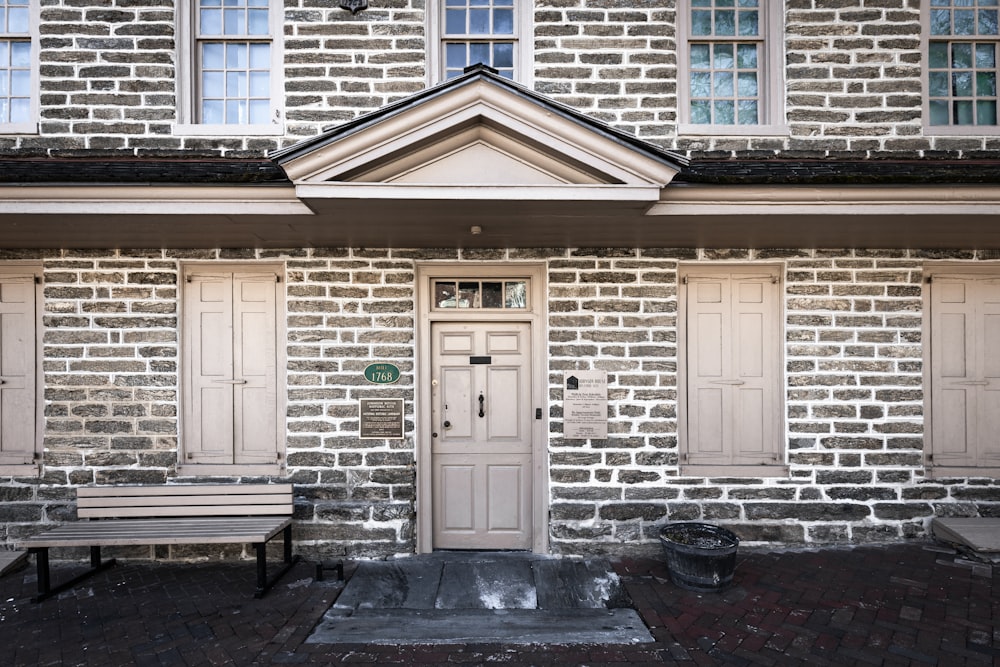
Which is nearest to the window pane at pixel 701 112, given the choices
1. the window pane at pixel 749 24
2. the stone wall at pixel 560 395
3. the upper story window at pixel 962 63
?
the window pane at pixel 749 24

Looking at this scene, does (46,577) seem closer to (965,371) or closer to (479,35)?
(479,35)

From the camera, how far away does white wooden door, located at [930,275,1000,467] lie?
17.6 ft

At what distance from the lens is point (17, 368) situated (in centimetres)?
528

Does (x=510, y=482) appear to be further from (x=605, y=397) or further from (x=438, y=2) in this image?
(x=438, y=2)

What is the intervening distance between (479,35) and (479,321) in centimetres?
279

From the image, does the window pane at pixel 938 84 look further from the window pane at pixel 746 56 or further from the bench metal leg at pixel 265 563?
the bench metal leg at pixel 265 563

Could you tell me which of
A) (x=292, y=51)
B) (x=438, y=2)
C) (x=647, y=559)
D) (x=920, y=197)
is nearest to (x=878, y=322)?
(x=920, y=197)

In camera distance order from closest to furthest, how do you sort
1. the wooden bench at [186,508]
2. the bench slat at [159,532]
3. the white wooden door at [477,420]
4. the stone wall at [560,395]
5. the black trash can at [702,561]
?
the bench slat at [159,532], the black trash can at [702,561], the wooden bench at [186,508], the stone wall at [560,395], the white wooden door at [477,420]

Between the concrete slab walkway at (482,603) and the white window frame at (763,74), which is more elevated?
the white window frame at (763,74)

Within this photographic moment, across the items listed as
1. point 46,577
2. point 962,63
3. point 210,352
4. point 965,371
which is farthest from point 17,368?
point 962,63

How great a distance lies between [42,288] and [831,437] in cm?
761

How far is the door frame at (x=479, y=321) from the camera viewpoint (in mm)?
5238

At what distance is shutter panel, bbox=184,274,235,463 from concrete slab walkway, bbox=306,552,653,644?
195 cm

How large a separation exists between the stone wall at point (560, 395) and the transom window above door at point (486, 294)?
0.30 m
